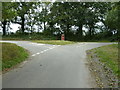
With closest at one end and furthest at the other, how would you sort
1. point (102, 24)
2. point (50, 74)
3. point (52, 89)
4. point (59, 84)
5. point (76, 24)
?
point (52, 89) → point (59, 84) → point (50, 74) → point (76, 24) → point (102, 24)

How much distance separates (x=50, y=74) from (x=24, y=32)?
118 ft

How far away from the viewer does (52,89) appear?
564 cm

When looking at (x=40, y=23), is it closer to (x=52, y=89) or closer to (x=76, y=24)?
(x=76, y=24)

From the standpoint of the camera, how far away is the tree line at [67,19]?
39.2 metres

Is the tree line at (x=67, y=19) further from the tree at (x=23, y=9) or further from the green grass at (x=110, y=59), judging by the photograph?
the green grass at (x=110, y=59)

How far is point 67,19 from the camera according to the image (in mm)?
39406

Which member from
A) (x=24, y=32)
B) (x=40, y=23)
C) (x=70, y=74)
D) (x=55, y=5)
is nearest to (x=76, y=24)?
(x=55, y=5)

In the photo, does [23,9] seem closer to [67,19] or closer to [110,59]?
[67,19]

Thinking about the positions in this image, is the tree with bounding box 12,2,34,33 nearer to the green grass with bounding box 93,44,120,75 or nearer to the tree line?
the tree line

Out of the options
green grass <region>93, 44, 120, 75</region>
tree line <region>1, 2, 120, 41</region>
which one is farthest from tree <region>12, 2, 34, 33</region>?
green grass <region>93, 44, 120, 75</region>

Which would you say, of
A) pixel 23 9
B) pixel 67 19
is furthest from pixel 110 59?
pixel 23 9

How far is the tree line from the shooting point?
39219mm

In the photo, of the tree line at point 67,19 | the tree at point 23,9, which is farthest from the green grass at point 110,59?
the tree at point 23,9

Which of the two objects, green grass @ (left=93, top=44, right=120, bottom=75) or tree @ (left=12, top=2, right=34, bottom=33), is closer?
green grass @ (left=93, top=44, right=120, bottom=75)
